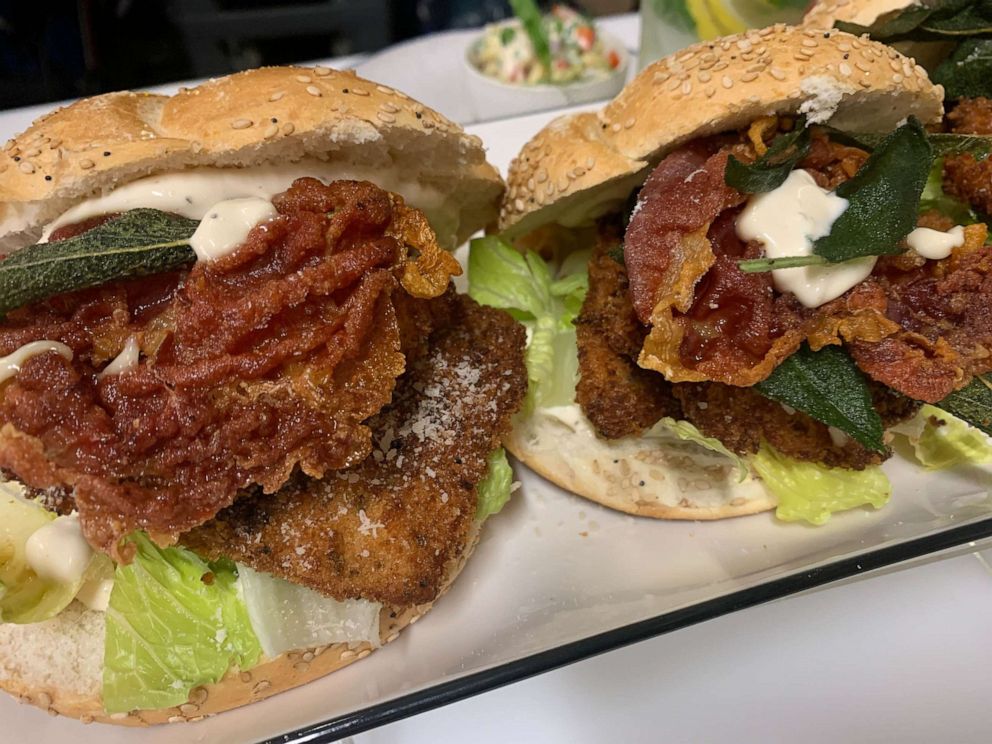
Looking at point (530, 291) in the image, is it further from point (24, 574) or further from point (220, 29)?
point (220, 29)

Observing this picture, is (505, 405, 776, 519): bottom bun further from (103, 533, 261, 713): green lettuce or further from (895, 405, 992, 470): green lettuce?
(103, 533, 261, 713): green lettuce

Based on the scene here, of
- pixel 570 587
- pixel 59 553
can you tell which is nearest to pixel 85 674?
pixel 59 553

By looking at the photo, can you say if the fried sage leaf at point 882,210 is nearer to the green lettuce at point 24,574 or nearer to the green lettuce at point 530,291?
the green lettuce at point 530,291

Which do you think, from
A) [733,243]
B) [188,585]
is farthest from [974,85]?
[188,585]

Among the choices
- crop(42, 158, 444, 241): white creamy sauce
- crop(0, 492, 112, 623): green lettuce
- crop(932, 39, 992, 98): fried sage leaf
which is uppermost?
crop(42, 158, 444, 241): white creamy sauce

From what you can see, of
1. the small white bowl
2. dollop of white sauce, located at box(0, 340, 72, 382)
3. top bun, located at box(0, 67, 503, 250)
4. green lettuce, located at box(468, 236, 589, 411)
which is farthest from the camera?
the small white bowl

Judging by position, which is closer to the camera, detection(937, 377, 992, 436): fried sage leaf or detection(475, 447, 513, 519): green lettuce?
detection(937, 377, 992, 436): fried sage leaf

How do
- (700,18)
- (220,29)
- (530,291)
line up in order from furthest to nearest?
(220,29)
(700,18)
(530,291)

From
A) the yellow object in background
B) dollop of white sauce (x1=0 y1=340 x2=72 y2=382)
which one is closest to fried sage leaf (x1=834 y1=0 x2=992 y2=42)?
the yellow object in background
